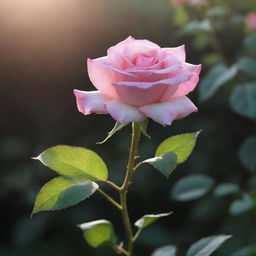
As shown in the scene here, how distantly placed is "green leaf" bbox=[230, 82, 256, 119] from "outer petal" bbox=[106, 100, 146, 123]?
2.49 feet

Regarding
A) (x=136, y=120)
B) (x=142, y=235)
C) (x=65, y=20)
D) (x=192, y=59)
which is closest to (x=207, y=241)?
(x=136, y=120)

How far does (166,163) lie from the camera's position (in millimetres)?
675

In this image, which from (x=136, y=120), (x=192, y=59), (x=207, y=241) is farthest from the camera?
(x=192, y=59)

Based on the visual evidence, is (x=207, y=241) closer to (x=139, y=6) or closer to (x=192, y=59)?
(x=192, y=59)

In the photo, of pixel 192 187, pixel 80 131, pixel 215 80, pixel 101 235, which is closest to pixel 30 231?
pixel 80 131

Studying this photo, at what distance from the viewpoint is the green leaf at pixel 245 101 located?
54.4 inches

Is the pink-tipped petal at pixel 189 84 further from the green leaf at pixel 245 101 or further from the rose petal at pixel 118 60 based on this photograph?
the green leaf at pixel 245 101

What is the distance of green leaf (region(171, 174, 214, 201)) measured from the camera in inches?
52.4

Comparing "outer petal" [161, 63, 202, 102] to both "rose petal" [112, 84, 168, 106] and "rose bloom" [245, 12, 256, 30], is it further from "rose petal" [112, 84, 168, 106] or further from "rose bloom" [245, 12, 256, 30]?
"rose bloom" [245, 12, 256, 30]

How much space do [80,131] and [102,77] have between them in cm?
148

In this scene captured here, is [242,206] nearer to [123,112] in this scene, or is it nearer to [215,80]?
[215,80]

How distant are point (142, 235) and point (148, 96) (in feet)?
3.81

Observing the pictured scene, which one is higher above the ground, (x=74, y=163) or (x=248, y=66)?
(x=74, y=163)

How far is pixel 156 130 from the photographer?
6.61 feet
